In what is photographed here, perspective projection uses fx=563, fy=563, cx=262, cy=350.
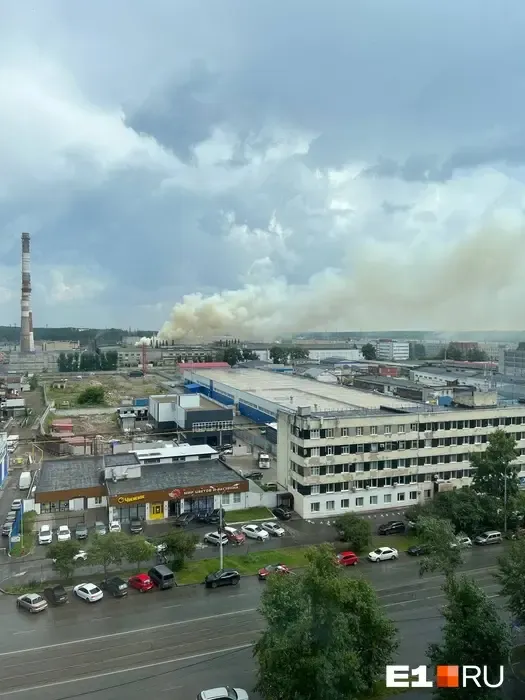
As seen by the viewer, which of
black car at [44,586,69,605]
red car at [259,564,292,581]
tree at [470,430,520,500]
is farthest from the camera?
tree at [470,430,520,500]

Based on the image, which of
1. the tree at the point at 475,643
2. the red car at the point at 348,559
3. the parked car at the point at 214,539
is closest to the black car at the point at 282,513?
the parked car at the point at 214,539

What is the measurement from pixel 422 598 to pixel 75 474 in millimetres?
11738

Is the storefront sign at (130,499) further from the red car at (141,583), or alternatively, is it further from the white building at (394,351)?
the white building at (394,351)

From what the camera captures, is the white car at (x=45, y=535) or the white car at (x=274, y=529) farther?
the white car at (x=274, y=529)

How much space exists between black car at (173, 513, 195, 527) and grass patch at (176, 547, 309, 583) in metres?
2.79

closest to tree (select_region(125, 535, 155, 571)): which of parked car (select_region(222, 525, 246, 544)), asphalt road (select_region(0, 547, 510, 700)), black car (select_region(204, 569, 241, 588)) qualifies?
asphalt road (select_region(0, 547, 510, 700))

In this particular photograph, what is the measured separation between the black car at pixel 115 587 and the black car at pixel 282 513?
5.96 metres

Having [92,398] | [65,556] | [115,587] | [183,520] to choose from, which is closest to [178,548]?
[115,587]

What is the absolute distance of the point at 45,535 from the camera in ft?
47.3

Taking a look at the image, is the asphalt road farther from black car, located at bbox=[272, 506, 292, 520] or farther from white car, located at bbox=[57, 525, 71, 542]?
black car, located at bbox=[272, 506, 292, 520]

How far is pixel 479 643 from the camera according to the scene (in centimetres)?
688

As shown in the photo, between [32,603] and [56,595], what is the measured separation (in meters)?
0.47

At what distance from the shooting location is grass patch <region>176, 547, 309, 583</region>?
39.8 ft

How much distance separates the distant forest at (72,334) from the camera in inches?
5364
